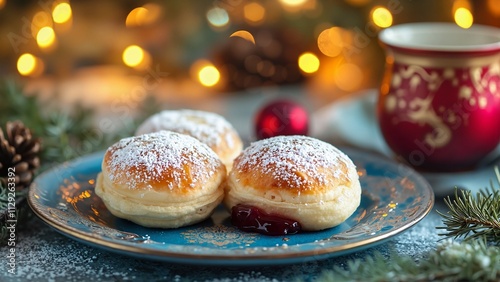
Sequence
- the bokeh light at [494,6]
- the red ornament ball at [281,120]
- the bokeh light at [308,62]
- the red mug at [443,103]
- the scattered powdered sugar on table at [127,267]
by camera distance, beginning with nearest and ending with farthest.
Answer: the scattered powdered sugar on table at [127,267]
the red mug at [443,103]
the red ornament ball at [281,120]
the bokeh light at [494,6]
the bokeh light at [308,62]

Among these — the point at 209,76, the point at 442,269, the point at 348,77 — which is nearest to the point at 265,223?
the point at 442,269

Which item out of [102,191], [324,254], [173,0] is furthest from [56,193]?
[173,0]

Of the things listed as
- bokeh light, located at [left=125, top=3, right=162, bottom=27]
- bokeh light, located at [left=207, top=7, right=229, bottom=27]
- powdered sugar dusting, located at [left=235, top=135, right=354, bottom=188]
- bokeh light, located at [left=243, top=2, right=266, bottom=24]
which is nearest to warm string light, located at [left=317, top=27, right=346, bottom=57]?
bokeh light, located at [left=243, top=2, right=266, bottom=24]

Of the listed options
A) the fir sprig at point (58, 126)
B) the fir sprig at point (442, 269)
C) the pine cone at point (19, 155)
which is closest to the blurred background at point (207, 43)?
the fir sprig at point (58, 126)

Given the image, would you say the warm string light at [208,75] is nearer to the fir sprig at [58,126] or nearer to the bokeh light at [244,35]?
the bokeh light at [244,35]

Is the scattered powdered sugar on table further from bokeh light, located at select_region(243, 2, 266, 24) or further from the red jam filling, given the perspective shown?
bokeh light, located at select_region(243, 2, 266, 24)

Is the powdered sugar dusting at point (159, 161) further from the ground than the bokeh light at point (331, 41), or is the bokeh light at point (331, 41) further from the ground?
the powdered sugar dusting at point (159, 161)
